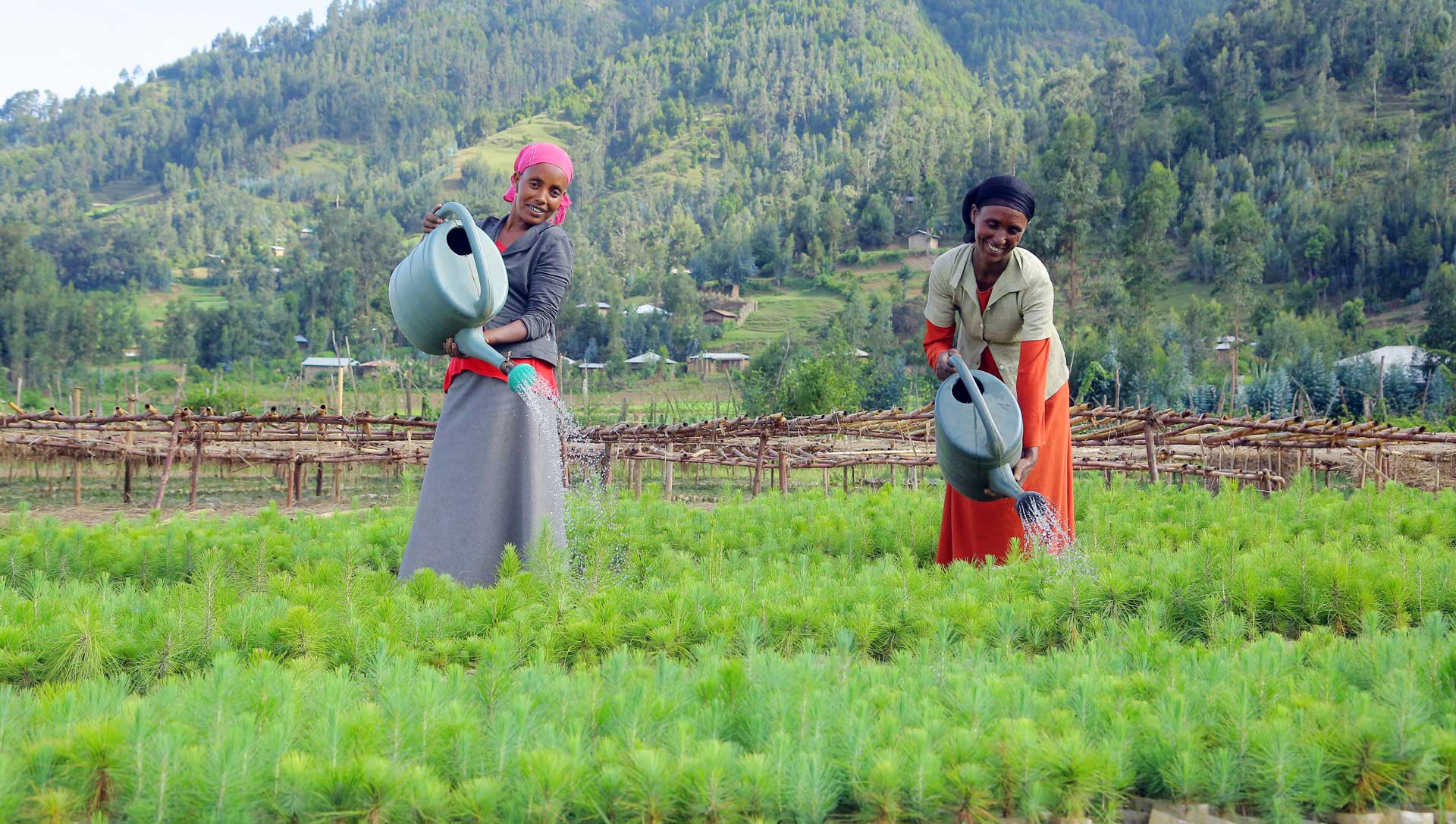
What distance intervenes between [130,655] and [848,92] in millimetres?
128487

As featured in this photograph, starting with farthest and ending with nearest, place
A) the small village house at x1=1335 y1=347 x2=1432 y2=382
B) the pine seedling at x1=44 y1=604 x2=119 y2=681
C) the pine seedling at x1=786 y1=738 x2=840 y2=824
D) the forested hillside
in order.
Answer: the forested hillside
the small village house at x1=1335 y1=347 x2=1432 y2=382
the pine seedling at x1=44 y1=604 x2=119 y2=681
the pine seedling at x1=786 y1=738 x2=840 y2=824

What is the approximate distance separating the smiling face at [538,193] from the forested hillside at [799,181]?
73.2 feet

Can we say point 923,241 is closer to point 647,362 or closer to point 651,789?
point 647,362

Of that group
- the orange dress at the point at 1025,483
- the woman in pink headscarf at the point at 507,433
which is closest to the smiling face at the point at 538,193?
the woman in pink headscarf at the point at 507,433

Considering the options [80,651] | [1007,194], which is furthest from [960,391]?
[80,651]

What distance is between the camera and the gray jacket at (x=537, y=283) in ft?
13.1

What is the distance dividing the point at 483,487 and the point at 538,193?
3.72 ft

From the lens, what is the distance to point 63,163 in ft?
375

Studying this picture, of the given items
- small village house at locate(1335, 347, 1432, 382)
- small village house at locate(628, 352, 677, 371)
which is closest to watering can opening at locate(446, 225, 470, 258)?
small village house at locate(1335, 347, 1432, 382)

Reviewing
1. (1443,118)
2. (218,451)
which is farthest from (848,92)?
(218,451)

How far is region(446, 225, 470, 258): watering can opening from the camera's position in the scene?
356cm

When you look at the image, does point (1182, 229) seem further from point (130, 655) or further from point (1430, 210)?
point (130, 655)

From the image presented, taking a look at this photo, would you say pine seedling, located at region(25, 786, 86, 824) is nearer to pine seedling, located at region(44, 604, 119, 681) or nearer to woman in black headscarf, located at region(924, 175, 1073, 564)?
pine seedling, located at region(44, 604, 119, 681)

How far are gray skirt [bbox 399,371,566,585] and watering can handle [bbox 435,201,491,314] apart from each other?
0.52 m
